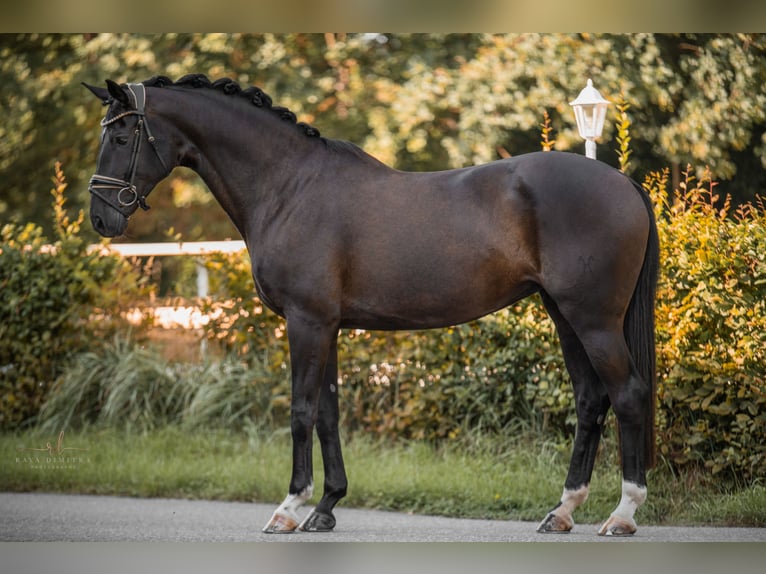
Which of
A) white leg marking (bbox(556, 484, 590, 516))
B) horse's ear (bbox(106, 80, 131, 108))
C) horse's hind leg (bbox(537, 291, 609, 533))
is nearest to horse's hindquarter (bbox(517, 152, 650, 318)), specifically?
horse's hind leg (bbox(537, 291, 609, 533))

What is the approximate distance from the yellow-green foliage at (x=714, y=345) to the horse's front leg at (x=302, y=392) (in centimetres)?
243

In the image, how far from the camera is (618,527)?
4.36m

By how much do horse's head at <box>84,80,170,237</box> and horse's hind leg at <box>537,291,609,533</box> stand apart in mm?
2095

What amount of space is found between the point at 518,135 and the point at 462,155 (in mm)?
928

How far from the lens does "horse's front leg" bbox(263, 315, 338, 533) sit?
4379mm

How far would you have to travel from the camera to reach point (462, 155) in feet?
38.9

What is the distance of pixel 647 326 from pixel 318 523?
186 cm

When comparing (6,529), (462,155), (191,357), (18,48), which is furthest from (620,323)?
(18,48)

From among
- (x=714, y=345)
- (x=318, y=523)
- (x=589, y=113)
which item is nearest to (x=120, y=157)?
(x=318, y=523)

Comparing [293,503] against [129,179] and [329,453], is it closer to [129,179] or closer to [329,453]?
[329,453]

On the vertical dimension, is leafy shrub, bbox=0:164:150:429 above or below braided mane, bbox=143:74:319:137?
below

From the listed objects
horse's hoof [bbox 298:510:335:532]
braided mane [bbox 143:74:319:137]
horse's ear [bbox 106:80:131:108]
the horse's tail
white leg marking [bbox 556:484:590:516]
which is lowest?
horse's hoof [bbox 298:510:335:532]

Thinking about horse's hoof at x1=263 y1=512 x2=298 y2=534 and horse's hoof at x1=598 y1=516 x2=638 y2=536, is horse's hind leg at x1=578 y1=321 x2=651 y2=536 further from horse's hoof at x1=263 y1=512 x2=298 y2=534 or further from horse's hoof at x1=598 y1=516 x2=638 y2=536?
horse's hoof at x1=263 y1=512 x2=298 y2=534

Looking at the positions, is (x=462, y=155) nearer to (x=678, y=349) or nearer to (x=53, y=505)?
(x=678, y=349)
